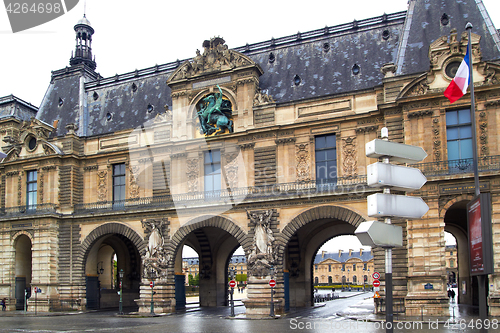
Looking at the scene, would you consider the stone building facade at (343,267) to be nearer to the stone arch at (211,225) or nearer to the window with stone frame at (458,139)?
the stone arch at (211,225)

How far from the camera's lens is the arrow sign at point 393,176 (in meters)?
10.3

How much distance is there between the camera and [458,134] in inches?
1169

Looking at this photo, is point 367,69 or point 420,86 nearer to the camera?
point 420,86

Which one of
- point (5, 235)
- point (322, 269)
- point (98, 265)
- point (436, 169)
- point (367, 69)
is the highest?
point (367, 69)

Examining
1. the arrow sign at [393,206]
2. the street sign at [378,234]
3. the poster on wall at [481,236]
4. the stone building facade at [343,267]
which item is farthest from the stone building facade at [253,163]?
the stone building facade at [343,267]

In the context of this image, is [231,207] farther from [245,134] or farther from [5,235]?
[5,235]

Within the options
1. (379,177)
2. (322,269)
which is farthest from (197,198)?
(322,269)

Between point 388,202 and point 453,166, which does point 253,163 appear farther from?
point 388,202

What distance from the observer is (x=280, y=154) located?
34.9 metres

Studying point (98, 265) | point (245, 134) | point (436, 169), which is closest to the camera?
point (436, 169)

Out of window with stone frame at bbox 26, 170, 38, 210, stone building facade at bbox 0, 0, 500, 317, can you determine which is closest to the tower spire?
stone building facade at bbox 0, 0, 500, 317

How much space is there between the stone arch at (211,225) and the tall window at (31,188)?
13.6 metres

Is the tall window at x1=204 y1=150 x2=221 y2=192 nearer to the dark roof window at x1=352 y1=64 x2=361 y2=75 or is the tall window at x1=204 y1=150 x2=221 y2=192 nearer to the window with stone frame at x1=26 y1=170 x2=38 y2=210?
the dark roof window at x1=352 y1=64 x2=361 y2=75

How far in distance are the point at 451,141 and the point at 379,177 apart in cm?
2145
